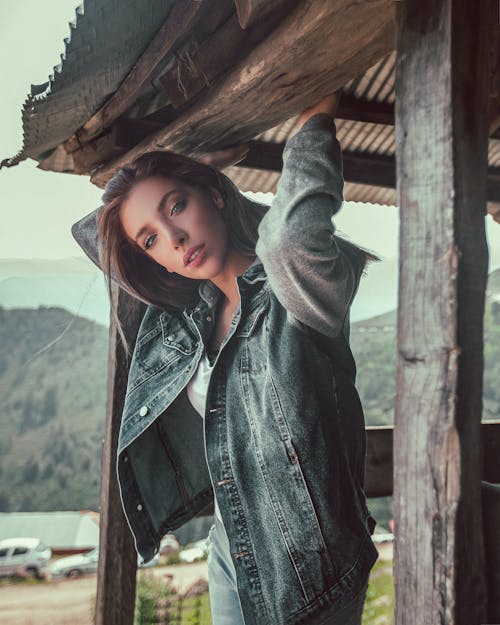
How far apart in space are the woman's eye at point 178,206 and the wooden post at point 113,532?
2.36 ft

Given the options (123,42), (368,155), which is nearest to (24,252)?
(368,155)

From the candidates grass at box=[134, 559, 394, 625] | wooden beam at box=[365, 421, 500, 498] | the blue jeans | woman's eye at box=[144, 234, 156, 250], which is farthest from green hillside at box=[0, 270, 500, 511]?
woman's eye at box=[144, 234, 156, 250]

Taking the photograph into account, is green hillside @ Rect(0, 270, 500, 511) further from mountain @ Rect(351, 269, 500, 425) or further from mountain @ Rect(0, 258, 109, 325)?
mountain @ Rect(0, 258, 109, 325)

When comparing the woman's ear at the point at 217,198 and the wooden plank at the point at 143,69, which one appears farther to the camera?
the woman's ear at the point at 217,198

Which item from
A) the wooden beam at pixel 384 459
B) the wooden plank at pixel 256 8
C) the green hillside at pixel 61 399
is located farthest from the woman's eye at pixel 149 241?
the green hillside at pixel 61 399

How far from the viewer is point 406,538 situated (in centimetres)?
103

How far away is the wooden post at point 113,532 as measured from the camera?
2299 mm

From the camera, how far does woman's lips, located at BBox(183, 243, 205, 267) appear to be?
1754mm

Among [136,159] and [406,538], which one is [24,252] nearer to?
[136,159]

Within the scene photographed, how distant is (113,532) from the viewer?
2316 mm

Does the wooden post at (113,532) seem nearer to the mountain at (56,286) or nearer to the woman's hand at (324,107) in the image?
the woman's hand at (324,107)

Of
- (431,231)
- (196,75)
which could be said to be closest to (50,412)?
(196,75)

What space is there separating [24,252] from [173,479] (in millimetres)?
8382

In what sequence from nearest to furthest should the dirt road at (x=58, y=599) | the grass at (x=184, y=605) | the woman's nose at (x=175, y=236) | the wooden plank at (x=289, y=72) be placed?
the wooden plank at (x=289, y=72)
the woman's nose at (x=175, y=236)
the grass at (x=184, y=605)
the dirt road at (x=58, y=599)
